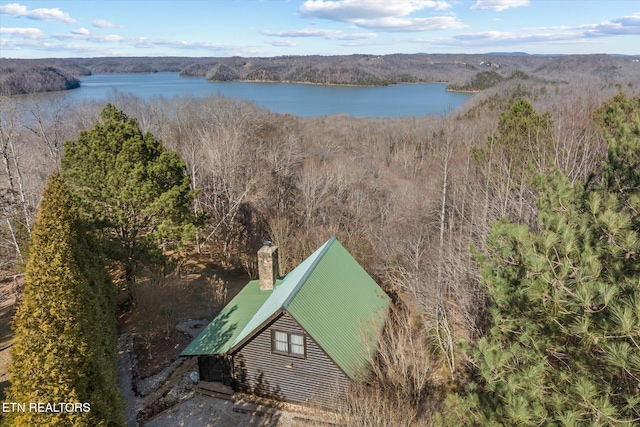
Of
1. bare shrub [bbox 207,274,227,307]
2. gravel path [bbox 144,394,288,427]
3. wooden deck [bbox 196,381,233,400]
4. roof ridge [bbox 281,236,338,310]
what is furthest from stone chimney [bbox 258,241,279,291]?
bare shrub [bbox 207,274,227,307]

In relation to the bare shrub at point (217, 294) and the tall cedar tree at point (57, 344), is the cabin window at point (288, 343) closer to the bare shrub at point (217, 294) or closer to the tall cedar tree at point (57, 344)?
the tall cedar tree at point (57, 344)

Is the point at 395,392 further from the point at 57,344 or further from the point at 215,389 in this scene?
the point at 57,344

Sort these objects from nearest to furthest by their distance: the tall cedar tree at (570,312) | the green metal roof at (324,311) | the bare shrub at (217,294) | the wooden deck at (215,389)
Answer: the tall cedar tree at (570,312)
the green metal roof at (324,311)
the wooden deck at (215,389)
the bare shrub at (217,294)

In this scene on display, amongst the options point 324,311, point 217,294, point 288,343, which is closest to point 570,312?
point 324,311

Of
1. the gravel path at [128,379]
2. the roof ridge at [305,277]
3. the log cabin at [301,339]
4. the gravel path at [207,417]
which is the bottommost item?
the gravel path at [128,379]

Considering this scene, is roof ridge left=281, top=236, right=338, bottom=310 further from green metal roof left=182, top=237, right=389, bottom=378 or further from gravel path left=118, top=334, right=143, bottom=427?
gravel path left=118, top=334, right=143, bottom=427

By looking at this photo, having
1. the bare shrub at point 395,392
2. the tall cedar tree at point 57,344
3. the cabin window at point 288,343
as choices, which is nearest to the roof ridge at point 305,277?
the cabin window at point 288,343
